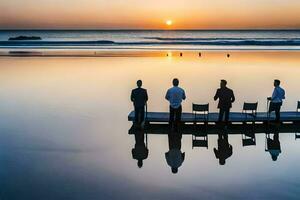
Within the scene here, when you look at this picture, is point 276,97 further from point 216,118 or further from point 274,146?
point 274,146

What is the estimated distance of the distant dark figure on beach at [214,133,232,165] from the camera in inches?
425

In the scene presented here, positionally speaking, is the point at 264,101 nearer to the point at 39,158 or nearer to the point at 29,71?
the point at 39,158

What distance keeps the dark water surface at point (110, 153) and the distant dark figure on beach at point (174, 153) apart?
166mm

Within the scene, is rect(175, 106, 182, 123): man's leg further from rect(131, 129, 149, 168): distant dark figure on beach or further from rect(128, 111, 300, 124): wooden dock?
rect(131, 129, 149, 168): distant dark figure on beach

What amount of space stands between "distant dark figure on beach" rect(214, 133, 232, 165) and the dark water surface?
148mm

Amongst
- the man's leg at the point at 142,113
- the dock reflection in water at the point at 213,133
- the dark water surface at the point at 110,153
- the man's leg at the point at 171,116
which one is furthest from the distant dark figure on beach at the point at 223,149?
the man's leg at the point at 142,113

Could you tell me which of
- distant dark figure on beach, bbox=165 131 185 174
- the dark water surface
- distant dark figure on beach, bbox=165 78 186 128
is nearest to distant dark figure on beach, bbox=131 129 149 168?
the dark water surface

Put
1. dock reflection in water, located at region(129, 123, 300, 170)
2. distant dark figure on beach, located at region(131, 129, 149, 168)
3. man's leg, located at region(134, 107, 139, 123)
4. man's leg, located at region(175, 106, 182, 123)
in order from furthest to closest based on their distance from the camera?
man's leg, located at region(134, 107, 139, 123) < man's leg, located at region(175, 106, 182, 123) < dock reflection in water, located at region(129, 123, 300, 170) < distant dark figure on beach, located at region(131, 129, 149, 168)

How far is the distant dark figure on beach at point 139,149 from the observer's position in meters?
10.8

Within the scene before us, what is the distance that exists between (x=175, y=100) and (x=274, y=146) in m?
3.22

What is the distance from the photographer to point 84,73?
28.2 m

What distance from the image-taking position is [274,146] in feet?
39.5

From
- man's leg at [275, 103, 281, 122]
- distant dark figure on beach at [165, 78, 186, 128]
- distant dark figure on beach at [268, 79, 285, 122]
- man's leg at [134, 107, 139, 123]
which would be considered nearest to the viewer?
distant dark figure on beach at [165, 78, 186, 128]

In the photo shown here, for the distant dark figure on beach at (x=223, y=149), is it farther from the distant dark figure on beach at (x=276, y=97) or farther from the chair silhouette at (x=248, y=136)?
the distant dark figure on beach at (x=276, y=97)
